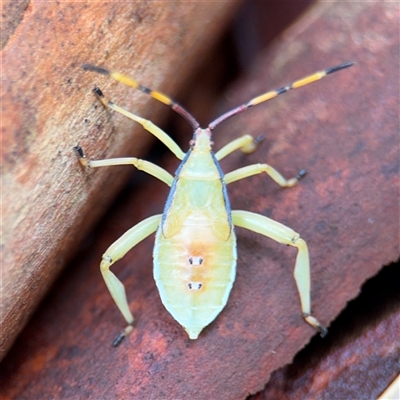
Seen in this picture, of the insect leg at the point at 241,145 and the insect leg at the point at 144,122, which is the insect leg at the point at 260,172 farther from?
the insect leg at the point at 144,122

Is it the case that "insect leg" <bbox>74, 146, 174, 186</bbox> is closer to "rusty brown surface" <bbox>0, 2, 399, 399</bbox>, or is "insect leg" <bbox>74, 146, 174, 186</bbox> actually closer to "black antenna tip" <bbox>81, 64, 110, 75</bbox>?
"rusty brown surface" <bbox>0, 2, 399, 399</bbox>

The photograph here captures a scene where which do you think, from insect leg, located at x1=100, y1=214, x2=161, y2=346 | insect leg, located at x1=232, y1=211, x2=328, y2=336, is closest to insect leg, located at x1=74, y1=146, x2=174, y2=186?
insect leg, located at x1=100, y1=214, x2=161, y2=346

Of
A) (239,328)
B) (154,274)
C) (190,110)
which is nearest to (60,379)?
(154,274)

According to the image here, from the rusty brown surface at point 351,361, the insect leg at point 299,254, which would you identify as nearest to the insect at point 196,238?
the insect leg at point 299,254

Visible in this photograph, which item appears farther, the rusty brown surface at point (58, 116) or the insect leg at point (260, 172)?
the insect leg at point (260, 172)

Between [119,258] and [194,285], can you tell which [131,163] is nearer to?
[119,258]

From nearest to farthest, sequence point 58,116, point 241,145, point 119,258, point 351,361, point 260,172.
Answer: point 58,116 → point 351,361 → point 119,258 → point 260,172 → point 241,145

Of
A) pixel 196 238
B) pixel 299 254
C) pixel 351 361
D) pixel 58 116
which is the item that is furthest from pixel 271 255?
pixel 58 116
